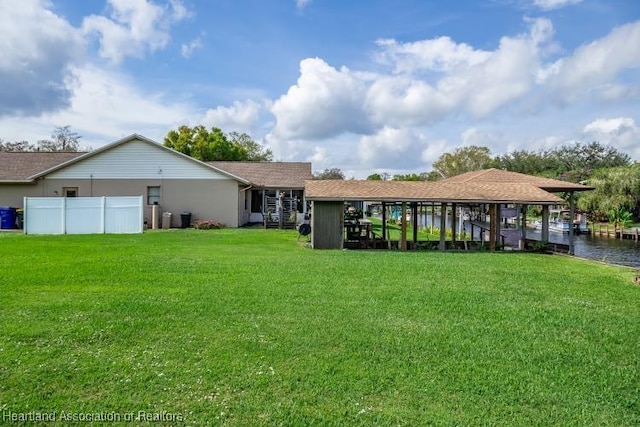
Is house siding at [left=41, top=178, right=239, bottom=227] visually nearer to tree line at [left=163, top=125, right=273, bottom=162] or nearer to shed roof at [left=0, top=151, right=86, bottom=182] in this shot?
shed roof at [left=0, top=151, right=86, bottom=182]

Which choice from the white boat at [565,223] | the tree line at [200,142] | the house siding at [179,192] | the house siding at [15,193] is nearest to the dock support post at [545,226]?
the house siding at [179,192]

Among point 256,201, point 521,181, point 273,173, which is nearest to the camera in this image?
point 521,181

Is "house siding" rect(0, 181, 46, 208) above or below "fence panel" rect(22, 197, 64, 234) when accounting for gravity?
above

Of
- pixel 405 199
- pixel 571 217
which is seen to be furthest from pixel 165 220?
pixel 571 217

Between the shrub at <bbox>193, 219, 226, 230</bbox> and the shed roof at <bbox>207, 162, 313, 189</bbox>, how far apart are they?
3.95 metres

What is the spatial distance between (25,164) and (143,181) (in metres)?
7.66

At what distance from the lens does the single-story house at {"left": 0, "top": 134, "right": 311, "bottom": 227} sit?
2192cm

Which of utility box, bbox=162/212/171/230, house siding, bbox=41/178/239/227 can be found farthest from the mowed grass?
house siding, bbox=41/178/239/227

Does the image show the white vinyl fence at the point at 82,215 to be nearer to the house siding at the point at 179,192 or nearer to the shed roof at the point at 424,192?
the house siding at the point at 179,192

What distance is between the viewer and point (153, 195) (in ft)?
73.0

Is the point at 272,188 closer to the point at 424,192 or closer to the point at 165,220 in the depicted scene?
the point at 165,220

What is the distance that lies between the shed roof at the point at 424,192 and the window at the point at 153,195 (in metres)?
9.03

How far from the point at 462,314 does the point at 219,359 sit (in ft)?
12.2

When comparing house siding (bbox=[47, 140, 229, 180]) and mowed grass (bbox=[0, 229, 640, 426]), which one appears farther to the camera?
house siding (bbox=[47, 140, 229, 180])
